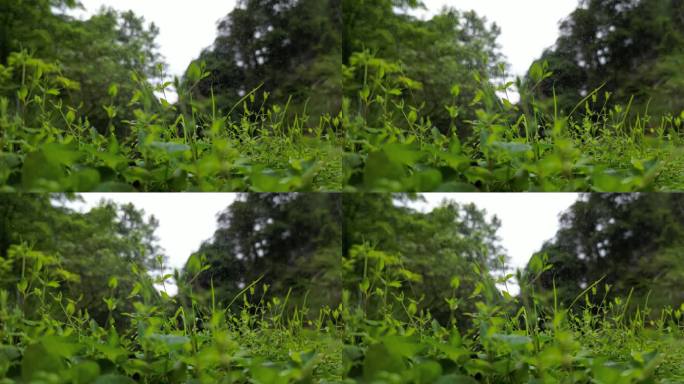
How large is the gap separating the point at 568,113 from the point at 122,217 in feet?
6.12

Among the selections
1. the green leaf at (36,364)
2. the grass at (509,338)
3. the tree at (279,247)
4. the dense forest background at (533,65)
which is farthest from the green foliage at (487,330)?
the green leaf at (36,364)

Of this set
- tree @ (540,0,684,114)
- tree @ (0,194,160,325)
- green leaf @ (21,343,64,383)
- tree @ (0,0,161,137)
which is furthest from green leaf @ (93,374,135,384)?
tree @ (540,0,684,114)

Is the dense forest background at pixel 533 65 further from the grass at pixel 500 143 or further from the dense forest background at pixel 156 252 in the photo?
the dense forest background at pixel 156 252

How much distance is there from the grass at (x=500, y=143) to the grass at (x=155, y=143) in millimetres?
171

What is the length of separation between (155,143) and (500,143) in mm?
1312

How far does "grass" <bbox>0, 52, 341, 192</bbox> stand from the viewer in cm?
312

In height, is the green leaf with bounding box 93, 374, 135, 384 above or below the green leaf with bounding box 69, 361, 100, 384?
below

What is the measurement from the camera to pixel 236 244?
130 inches

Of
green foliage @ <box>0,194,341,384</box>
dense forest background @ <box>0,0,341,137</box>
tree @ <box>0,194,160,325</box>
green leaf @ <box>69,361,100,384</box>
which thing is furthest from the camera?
dense forest background @ <box>0,0,341,137</box>

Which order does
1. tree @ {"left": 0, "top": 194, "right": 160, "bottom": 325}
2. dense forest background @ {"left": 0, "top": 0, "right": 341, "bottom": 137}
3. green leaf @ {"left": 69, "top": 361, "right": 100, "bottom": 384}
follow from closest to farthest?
green leaf @ {"left": 69, "top": 361, "right": 100, "bottom": 384}
tree @ {"left": 0, "top": 194, "right": 160, "bottom": 325}
dense forest background @ {"left": 0, "top": 0, "right": 341, "bottom": 137}

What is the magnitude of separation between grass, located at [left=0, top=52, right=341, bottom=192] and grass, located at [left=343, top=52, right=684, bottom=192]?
0.56 feet

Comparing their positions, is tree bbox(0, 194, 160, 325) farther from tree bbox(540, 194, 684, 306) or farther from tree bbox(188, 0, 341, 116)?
tree bbox(540, 194, 684, 306)

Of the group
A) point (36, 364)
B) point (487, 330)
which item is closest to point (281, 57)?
point (487, 330)

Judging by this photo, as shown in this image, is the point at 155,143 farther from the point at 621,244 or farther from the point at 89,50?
the point at 621,244
